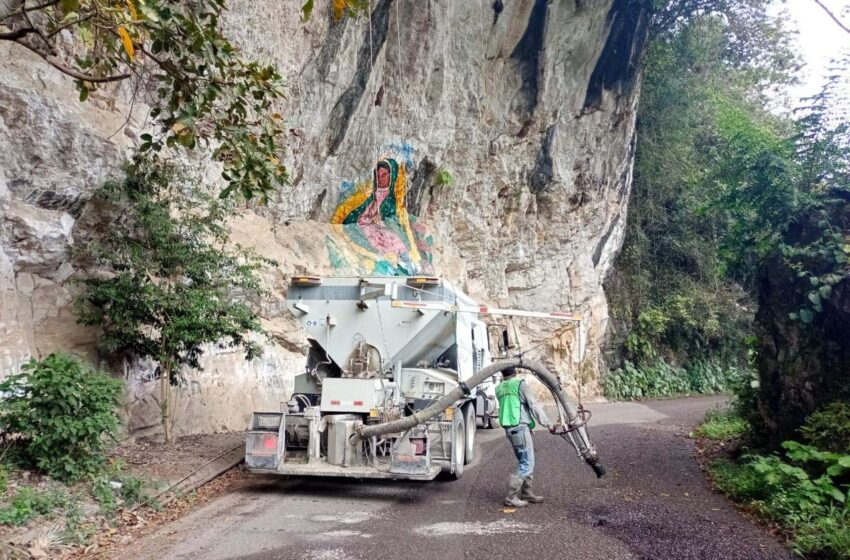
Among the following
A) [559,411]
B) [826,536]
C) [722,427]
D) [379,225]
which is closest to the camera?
[826,536]

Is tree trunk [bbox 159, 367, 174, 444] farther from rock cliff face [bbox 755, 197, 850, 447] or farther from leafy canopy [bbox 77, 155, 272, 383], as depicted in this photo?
rock cliff face [bbox 755, 197, 850, 447]

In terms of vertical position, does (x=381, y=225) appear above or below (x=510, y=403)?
above

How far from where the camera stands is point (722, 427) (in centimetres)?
1104

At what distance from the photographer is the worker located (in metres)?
6.50

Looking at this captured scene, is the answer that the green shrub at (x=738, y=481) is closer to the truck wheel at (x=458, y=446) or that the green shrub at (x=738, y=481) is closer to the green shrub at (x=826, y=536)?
the green shrub at (x=826, y=536)

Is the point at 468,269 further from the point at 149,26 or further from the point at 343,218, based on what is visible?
the point at 149,26

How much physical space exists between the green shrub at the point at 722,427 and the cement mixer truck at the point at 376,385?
14.8 feet

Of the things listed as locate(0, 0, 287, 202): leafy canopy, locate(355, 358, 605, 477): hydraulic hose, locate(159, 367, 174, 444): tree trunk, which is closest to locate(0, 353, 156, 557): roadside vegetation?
locate(159, 367, 174, 444): tree trunk

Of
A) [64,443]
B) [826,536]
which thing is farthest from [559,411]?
[64,443]

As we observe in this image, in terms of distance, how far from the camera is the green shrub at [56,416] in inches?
236

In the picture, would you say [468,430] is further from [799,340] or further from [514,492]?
[799,340]

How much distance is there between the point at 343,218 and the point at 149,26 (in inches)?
428

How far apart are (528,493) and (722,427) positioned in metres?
6.26

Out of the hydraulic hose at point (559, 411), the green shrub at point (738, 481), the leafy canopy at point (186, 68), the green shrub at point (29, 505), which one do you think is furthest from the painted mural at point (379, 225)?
the green shrub at point (29, 505)
